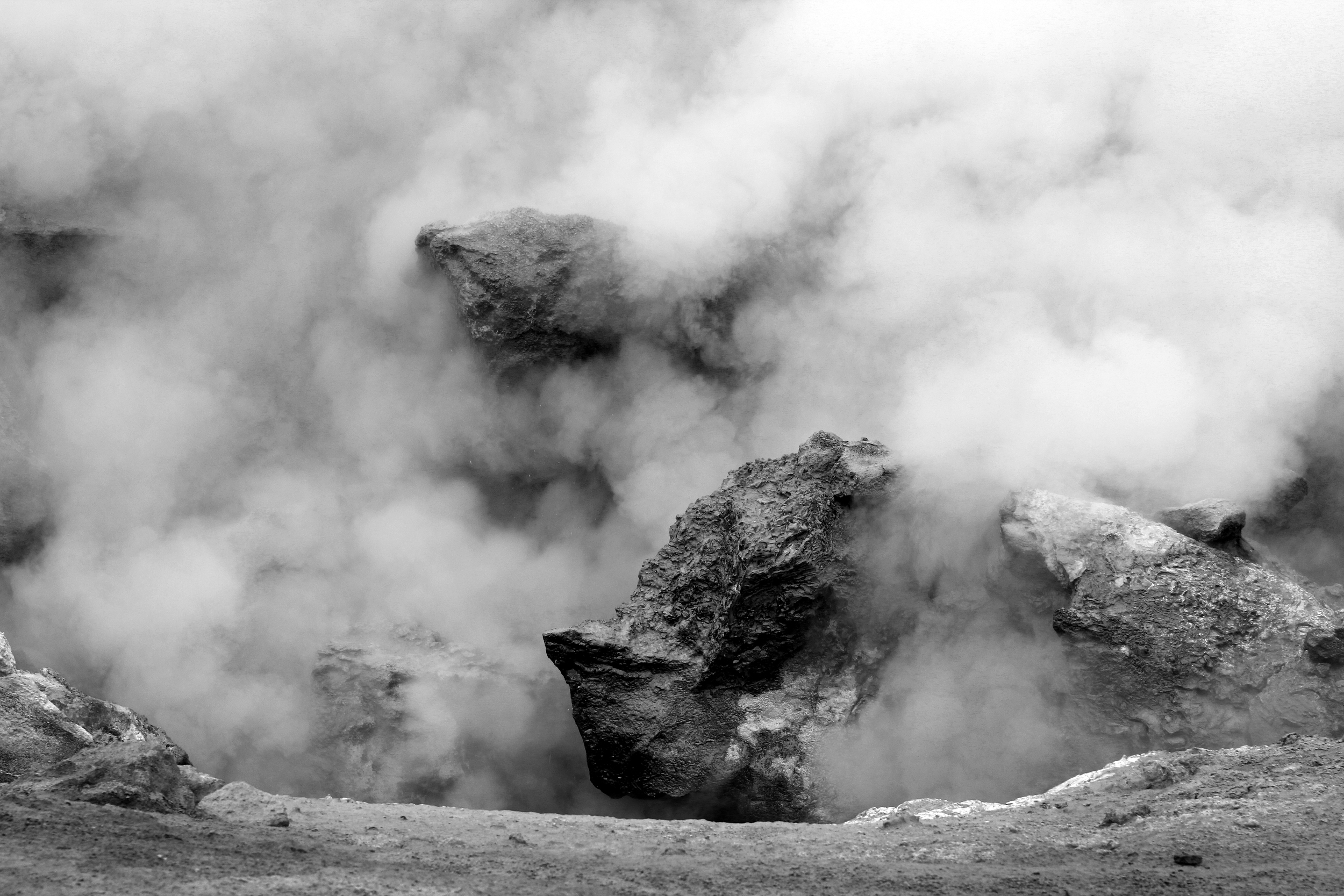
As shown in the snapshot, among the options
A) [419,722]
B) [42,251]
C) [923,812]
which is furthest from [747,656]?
[42,251]

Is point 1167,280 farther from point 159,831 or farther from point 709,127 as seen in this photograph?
point 159,831

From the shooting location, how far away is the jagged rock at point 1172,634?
8.09 metres

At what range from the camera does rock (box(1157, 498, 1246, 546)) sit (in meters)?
8.52

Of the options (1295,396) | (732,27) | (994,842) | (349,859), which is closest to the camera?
(349,859)

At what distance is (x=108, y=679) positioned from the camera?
34.3 ft

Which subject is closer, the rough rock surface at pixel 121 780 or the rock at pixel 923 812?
the rough rock surface at pixel 121 780

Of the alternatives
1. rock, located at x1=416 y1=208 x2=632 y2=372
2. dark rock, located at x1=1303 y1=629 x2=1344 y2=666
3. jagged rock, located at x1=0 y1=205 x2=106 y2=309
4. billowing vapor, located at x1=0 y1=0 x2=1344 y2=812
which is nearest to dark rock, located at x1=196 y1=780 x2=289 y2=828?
billowing vapor, located at x1=0 y1=0 x2=1344 y2=812

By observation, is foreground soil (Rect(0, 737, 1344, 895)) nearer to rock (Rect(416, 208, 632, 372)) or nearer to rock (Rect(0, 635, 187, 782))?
rock (Rect(0, 635, 187, 782))

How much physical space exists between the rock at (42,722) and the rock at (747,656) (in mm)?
2652

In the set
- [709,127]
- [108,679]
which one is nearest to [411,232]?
[709,127]

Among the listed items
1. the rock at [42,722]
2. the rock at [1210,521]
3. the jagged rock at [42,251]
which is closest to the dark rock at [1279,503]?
the rock at [1210,521]

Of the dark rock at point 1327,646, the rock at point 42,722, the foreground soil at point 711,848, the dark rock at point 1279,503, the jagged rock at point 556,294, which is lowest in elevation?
the foreground soil at point 711,848

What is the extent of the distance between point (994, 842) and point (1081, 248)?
5.69 meters

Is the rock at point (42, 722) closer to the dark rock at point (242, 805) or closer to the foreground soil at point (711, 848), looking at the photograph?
the dark rock at point (242, 805)
